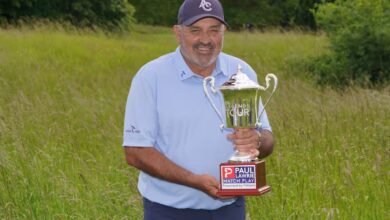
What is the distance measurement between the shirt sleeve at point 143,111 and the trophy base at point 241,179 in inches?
13.9

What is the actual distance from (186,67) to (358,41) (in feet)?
43.1

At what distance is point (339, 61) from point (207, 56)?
536 inches

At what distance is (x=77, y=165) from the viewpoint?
7215 millimetres

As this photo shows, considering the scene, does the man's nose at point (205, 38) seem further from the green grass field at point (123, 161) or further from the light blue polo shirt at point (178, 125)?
the green grass field at point (123, 161)

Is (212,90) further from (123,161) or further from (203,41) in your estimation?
(123,161)

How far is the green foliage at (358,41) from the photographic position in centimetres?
1614

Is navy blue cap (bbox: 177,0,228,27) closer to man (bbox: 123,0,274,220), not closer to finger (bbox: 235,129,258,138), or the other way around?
man (bbox: 123,0,274,220)

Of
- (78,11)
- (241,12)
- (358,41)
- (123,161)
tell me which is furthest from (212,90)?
(241,12)

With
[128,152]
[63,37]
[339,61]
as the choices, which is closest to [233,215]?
[128,152]

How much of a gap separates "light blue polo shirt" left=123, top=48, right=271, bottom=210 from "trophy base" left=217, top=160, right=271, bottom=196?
0.14 metres

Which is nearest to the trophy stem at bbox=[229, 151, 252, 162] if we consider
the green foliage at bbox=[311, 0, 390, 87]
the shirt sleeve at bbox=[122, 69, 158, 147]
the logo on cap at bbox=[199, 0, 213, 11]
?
the shirt sleeve at bbox=[122, 69, 158, 147]

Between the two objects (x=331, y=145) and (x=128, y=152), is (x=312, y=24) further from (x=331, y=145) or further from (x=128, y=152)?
(x=128, y=152)

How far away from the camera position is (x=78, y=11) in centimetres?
4062

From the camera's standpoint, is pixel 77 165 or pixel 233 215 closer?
pixel 233 215
